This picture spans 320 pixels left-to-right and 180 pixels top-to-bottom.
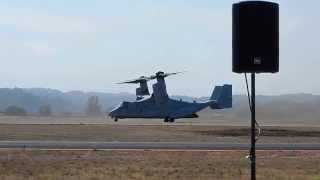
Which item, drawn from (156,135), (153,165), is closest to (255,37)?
(153,165)

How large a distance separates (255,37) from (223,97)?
280ft

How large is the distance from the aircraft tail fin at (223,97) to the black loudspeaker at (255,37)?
84.3 meters

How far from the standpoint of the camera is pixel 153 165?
24812 millimetres

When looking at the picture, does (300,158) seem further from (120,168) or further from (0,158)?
(0,158)

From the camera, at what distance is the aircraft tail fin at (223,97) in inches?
3861

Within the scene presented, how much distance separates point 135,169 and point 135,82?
235ft

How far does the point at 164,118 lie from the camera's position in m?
92.4

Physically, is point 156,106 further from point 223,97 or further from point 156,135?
point 156,135

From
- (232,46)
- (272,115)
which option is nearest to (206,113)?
(272,115)

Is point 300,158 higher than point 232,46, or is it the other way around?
point 232,46

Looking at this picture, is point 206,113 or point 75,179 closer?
point 75,179

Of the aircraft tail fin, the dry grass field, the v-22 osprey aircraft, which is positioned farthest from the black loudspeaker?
the aircraft tail fin

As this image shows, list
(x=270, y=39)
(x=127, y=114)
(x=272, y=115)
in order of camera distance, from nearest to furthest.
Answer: (x=270, y=39) < (x=127, y=114) < (x=272, y=115)

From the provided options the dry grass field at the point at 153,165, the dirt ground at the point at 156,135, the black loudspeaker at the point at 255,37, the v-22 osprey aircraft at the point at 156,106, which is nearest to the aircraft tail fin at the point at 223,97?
the v-22 osprey aircraft at the point at 156,106
